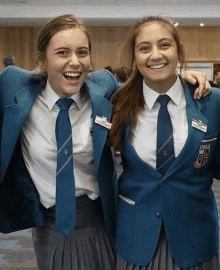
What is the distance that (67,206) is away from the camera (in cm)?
175

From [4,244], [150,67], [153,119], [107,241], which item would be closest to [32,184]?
[107,241]

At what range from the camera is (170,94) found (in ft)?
5.50

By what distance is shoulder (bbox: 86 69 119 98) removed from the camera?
1.97 meters

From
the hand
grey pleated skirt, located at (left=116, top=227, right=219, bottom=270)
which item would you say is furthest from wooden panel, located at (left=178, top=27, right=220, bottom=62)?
grey pleated skirt, located at (left=116, top=227, right=219, bottom=270)

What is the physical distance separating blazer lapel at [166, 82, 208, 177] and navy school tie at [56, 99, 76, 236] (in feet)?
1.50

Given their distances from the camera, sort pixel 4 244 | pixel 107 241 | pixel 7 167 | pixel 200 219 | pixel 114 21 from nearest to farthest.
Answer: pixel 200 219, pixel 7 167, pixel 107 241, pixel 4 244, pixel 114 21

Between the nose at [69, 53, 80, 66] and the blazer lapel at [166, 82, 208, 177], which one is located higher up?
the nose at [69, 53, 80, 66]

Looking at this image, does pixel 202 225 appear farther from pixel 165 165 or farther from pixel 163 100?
pixel 163 100

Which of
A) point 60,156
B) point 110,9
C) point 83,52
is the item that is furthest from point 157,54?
point 110,9

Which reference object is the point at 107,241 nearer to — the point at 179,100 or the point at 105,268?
the point at 105,268

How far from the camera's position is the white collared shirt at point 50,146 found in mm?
1781

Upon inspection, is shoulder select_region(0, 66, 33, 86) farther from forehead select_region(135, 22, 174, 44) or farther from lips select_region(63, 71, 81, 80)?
forehead select_region(135, 22, 174, 44)

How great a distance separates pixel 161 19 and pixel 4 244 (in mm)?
2996

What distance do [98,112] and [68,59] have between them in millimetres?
280
